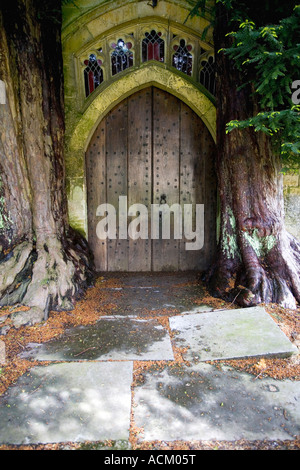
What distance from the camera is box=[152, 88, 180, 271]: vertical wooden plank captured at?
159 inches

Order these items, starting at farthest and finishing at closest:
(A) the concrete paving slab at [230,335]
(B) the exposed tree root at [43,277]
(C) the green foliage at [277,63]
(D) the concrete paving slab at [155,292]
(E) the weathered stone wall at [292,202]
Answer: (E) the weathered stone wall at [292,202]
(D) the concrete paving slab at [155,292]
(B) the exposed tree root at [43,277]
(C) the green foliage at [277,63]
(A) the concrete paving slab at [230,335]

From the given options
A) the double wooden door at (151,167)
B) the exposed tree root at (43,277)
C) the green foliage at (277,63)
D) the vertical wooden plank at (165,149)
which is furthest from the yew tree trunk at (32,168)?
the green foliage at (277,63)

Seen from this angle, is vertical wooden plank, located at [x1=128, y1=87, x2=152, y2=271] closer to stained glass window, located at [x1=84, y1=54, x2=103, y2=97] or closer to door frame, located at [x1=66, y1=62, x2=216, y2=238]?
door frame, located at [x1=66, y1=62, x2=216, y2=238]

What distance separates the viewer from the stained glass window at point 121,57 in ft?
12.7

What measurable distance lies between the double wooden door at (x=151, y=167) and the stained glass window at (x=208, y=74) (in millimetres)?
335

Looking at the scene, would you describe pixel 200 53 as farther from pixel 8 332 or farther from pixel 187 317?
pixel 8 332

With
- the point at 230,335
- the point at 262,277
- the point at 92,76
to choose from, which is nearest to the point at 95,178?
the point at 92,76

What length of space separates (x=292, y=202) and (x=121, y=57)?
2567 millimetres

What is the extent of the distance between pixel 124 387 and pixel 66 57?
357cm

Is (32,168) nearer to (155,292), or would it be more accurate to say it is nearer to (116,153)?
(116,153)

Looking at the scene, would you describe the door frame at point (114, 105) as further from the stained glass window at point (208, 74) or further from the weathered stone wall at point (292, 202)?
the weathered stone wall at point (292, 202)

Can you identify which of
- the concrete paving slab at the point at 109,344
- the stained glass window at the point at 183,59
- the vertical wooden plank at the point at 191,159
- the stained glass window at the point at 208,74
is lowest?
the concrete paving slab at the point at 109,344

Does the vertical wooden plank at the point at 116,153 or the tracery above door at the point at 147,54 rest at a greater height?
the tracery above door at the point at 147,54
